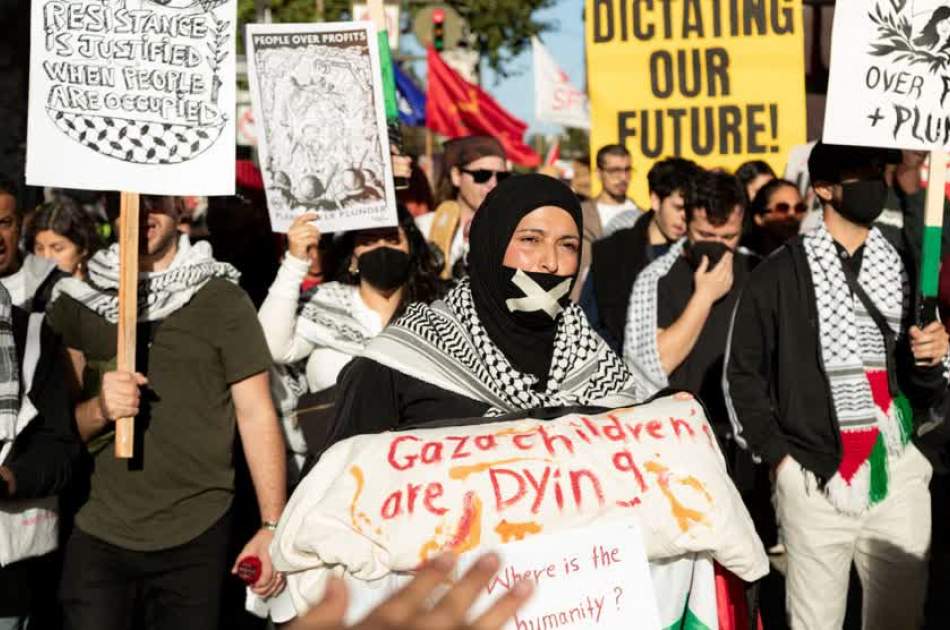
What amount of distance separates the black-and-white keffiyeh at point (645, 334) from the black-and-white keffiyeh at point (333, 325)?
3.78ft

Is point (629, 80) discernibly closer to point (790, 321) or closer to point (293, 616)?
point (790, 321)

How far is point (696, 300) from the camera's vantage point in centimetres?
573

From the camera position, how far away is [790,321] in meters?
4.77

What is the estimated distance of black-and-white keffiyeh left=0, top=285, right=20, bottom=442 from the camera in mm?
3844

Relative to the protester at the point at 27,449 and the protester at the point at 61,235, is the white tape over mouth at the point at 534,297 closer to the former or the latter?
the protester at the point at 27,449

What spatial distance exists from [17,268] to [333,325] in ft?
3.76

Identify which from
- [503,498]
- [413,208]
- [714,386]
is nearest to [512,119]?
[413,208]

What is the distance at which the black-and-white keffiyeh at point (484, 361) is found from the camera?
129 inches

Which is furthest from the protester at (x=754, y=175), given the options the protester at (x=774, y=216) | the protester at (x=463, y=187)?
the protester at (x=463, y=187)

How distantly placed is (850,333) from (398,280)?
167cm

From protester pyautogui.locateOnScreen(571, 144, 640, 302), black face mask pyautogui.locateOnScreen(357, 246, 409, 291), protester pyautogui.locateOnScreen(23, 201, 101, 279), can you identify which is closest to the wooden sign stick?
black face mask pyautogui.locateOnScreen(357, 246, 409, 291)

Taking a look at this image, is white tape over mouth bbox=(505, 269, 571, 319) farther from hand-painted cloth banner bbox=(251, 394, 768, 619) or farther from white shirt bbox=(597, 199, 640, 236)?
white shirt bbox=(597, 199, 640, 236)

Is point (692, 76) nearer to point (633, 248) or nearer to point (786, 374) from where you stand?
point (633, 248)

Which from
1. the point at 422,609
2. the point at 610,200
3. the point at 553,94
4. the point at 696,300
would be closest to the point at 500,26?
the point at 553,94
